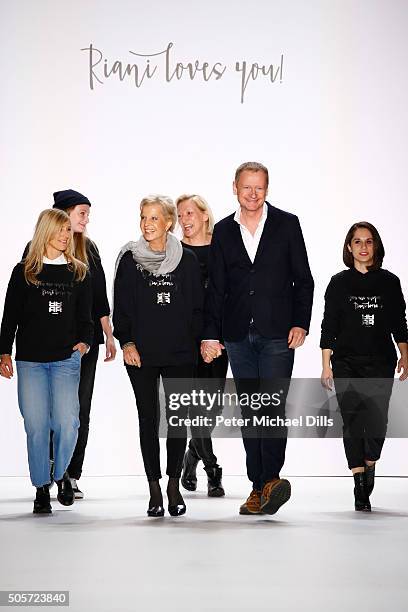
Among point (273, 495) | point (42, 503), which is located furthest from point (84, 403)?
point (273, 495)

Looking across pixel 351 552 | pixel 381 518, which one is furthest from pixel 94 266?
pixel 351 552

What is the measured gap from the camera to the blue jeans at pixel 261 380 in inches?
184

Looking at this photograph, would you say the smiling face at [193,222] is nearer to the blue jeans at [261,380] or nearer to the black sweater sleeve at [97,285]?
the black sweater sleeve at [97,285]

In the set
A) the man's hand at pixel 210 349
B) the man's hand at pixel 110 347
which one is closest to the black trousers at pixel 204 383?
the man's hand at pixel 110 347

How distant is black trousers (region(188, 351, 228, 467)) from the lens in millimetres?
5492

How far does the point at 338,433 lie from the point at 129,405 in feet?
3.52

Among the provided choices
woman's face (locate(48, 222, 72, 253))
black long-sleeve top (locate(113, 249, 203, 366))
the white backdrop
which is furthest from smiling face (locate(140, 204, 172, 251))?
the white backdrop

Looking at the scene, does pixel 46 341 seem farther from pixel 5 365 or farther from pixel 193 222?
pixel 193 222

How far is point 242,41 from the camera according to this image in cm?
655

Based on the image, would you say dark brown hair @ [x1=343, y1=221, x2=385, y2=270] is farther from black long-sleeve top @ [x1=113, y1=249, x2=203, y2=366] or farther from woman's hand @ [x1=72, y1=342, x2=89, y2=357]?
woman's hand @ [x1=72, y1=342, x2=89, y2=357]

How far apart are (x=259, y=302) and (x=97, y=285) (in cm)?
109

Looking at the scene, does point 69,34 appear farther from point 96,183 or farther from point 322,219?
point 322,219

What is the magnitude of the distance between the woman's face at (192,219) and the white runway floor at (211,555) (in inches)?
44.3

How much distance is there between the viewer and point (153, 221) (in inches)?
188
